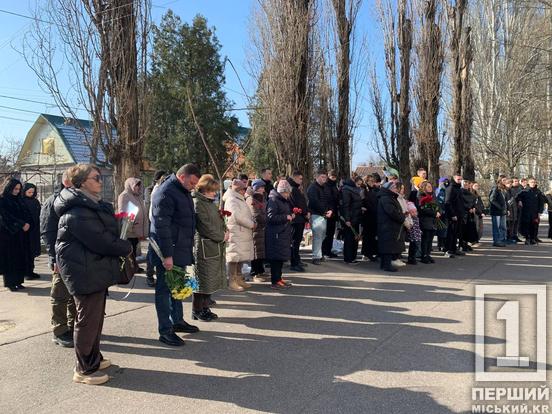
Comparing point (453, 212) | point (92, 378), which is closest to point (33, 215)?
point (92, 378)

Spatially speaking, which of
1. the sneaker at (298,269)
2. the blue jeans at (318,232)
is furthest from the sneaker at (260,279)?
the blue jeans at (318,232)

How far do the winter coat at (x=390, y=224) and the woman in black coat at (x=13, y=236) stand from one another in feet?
20.3

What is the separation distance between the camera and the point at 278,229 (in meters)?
7.51

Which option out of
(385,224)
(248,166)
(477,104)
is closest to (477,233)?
(385,224)

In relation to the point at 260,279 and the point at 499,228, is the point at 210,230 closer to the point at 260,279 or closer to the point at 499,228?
the point at 260,279

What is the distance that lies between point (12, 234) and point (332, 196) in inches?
233

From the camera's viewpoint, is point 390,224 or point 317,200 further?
point 317,200

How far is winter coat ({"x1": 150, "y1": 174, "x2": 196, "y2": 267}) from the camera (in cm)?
481

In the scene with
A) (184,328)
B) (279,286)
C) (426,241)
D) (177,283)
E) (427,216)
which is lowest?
(184,328)

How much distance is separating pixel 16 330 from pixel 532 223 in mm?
13146

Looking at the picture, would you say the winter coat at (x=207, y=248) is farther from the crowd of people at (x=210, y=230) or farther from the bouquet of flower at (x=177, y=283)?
the bouquet of flower at (x=177, y=283)

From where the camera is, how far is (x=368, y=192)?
10258mm

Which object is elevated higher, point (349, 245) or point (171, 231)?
point (171, 231)

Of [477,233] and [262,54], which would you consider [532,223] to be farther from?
[262,54]
